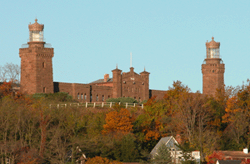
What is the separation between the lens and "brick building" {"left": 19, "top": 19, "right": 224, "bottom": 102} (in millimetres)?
74188

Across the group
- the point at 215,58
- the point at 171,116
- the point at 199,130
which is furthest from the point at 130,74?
the point at 199,130

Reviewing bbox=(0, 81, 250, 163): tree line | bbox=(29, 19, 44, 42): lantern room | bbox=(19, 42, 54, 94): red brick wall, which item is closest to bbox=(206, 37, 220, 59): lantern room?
bbox=(0, 81, 250, 163): tree line

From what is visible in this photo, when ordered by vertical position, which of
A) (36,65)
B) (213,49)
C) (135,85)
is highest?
(213,49)

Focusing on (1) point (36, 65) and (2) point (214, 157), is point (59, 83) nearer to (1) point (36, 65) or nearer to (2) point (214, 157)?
(1) point (36, 65)

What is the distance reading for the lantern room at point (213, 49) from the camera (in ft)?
311

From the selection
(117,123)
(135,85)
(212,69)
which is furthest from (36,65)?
(212,69)

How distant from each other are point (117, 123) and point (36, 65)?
2082 cm

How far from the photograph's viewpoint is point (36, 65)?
74.6 m

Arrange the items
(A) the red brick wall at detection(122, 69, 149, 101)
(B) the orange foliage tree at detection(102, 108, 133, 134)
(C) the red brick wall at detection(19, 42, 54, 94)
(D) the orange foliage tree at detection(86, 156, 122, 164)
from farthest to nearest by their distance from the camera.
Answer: (A) the red brick wall at detection(122, 69, 149, 101) < (C) the red brick wall at detection(19, 42, 54, 94) < (B) the orange foliage tree at detection(102, 108, 133, 134) < (D) the orange foliage tree at detection(86, 156, 122, 164)

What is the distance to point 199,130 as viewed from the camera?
57438 mm

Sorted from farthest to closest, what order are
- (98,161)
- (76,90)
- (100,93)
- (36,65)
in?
(100,93)
(76,90)
(36,65)
(98,161)

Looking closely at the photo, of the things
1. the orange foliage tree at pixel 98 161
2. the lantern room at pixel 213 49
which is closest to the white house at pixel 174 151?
the orange foliage tree at pixel 98 161

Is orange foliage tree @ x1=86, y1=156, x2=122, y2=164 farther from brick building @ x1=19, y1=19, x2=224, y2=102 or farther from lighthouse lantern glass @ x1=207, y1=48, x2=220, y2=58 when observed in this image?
lighthouse lantern glass @ x1=207, y1=48, x2=220, y2=58

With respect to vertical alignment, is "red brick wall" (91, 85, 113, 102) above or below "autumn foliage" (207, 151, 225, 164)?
above
